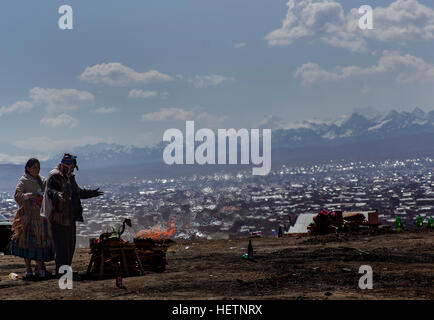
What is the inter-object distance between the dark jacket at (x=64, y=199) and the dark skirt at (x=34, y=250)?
72 cm

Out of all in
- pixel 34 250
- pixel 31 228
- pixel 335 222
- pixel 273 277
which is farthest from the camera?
pixel 335 222

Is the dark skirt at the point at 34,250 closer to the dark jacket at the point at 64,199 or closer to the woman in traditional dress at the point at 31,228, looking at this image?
the woman in traditional dress at the point at 31,228

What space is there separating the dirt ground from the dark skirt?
26.5 inches

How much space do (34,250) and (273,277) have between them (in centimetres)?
574

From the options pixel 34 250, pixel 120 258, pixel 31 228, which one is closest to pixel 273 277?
pixel 120 258

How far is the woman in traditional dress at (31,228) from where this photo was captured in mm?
13188

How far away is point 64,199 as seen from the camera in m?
13.0

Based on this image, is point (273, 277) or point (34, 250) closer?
point (273, 277)

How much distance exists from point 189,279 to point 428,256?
655cm

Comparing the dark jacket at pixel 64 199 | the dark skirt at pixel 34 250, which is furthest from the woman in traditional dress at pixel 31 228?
the dark jacket at pixel 64 199

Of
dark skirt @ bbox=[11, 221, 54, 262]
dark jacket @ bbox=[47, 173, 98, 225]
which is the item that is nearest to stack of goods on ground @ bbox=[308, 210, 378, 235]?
dark jacket @ bbox=[47, 173, 98, 225]

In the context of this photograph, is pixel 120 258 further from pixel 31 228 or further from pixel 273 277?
pixel 273 277
